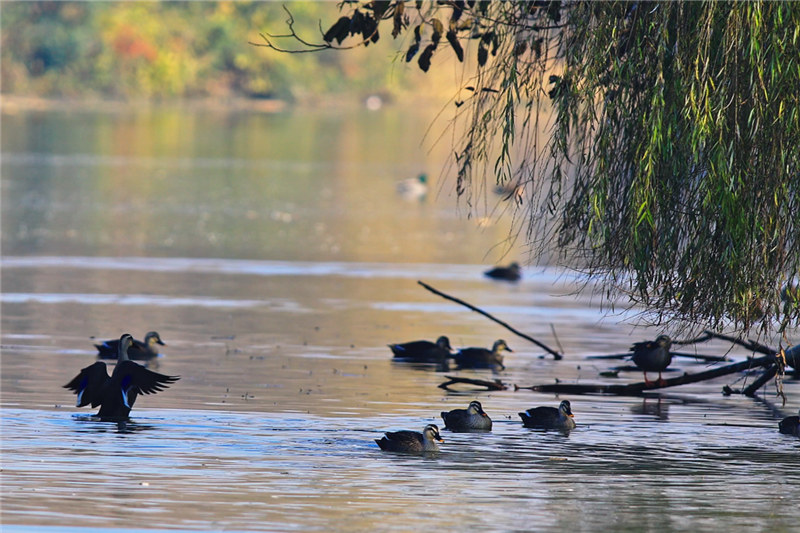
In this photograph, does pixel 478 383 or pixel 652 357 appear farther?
pixel 652 357

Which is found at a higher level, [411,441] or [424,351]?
[424,351]

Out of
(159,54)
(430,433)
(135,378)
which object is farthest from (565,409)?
→ (159,54)

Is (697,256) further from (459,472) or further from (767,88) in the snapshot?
(459,472)

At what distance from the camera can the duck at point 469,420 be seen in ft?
45.5

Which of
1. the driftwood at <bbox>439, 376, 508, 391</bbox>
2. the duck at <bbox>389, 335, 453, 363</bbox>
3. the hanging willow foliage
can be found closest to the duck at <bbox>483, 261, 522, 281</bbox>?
the duck at <bbox>389, 335, 453, 363</bbox>

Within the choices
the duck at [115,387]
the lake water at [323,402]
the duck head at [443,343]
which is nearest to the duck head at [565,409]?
the lake water at [323,402]

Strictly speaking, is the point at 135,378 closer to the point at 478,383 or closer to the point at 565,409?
the point at 478,383

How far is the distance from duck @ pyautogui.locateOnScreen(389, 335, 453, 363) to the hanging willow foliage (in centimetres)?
661

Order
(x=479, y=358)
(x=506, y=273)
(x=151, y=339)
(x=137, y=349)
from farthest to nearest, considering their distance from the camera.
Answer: (x=506, y=273) → (x=479, y=358) → (x=151, y=339) → (x=137, y=349)

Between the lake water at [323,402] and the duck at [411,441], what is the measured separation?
0.12 meters

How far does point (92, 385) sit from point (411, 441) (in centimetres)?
327

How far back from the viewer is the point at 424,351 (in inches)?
738

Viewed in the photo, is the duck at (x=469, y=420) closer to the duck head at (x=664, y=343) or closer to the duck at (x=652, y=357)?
the duck head at (x=664, y=343)

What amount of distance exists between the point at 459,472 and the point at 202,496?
232 centimetres
